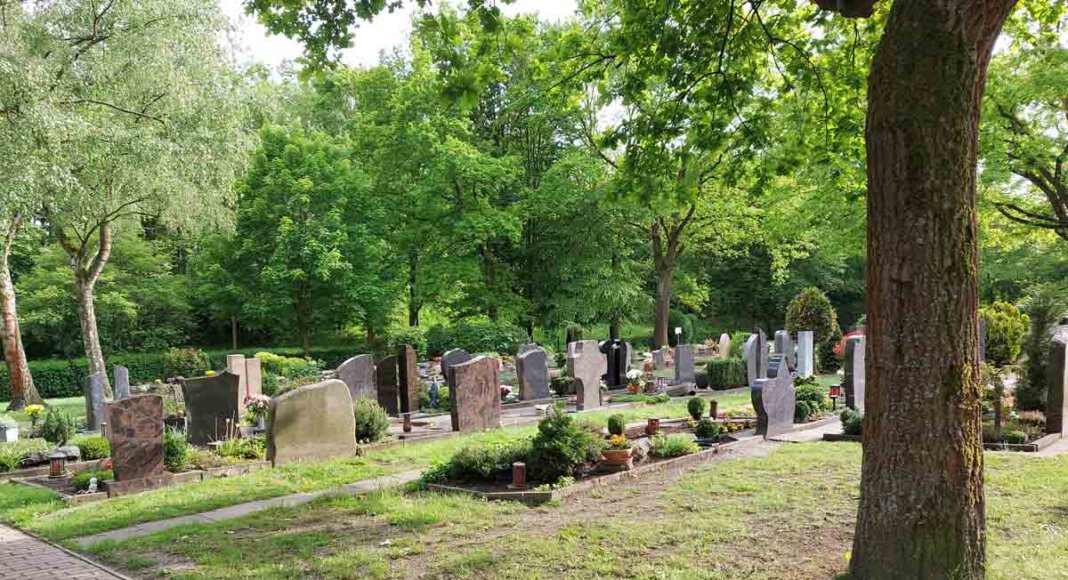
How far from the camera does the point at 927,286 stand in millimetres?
4906

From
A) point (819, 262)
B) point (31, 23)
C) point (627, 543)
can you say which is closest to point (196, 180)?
point (31, 23)

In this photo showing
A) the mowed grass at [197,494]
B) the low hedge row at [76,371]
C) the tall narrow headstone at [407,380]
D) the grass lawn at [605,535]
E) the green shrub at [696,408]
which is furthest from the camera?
the low hedge row at [76,371]

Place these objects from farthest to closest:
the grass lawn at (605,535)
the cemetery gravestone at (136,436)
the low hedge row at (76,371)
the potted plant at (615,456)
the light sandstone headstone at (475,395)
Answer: the low hedge row at (76,371)
the light sandstone headstone at (475,395)
the cemetery gravestone at (136,436)
the potted plant at (615,456)
the grass lawn at (605,535)

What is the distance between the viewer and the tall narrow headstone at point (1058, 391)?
11328 mm

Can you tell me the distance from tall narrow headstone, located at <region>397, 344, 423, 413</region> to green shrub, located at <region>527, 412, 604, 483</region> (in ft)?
27.6

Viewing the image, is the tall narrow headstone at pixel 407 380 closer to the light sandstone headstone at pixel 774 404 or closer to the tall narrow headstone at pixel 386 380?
the tall narrow headstone at pixel 386 380

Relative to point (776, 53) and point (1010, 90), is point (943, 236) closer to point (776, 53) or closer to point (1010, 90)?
point (776, 53)

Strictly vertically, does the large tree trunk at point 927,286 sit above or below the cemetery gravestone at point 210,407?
above

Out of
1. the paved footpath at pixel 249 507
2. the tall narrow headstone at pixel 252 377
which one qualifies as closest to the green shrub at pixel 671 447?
the paved footpath at pixel 249 507

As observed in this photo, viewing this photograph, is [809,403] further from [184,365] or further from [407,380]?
[184,365]

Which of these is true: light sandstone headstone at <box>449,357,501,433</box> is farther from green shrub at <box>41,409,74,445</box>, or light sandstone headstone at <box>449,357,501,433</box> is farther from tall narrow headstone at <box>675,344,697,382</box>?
tall narrow headstone at <box>675,344,697,382</box>

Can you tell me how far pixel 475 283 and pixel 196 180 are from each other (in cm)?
1231

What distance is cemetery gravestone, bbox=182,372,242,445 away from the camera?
12508 mm

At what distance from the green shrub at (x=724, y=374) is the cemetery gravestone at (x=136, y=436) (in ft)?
46.3
